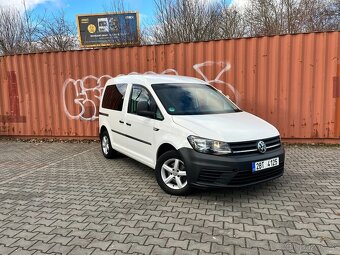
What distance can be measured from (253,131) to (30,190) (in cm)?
368

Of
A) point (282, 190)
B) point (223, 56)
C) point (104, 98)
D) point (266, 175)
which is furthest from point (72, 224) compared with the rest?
point (223, 56)

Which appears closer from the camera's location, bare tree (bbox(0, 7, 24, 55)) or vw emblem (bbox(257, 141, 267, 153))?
vw emblem (bbox(257, 141, 267, 153))

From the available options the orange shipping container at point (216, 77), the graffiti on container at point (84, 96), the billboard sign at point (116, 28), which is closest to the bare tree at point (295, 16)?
the billboard sign at point (116, 28)

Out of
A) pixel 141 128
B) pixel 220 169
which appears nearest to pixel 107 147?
pixel 141 128

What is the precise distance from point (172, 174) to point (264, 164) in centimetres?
132

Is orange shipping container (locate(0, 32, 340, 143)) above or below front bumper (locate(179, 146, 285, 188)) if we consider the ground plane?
above

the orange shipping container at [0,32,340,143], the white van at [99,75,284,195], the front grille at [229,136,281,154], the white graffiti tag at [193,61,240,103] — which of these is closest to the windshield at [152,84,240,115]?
the white van at [99,75,284,195]

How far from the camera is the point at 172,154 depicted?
453cm

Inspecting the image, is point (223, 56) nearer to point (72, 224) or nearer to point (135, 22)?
point (72, 224)

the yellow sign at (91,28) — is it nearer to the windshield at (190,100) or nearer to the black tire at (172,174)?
the windshield at (190,100)

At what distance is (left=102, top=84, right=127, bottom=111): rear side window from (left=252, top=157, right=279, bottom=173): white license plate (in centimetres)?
295

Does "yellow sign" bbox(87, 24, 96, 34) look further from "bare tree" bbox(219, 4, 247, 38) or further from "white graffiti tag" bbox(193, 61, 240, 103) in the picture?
"white graffiti tag" bbox(193, 61, 240, 103)

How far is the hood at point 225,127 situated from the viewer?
4.15m

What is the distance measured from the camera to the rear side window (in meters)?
6.15
